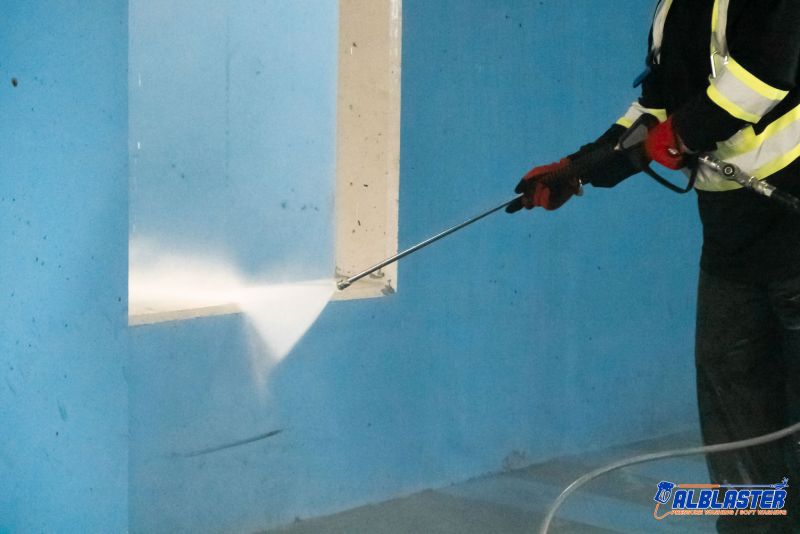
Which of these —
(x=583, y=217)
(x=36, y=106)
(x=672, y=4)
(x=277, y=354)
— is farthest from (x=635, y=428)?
(x=36, y=106)

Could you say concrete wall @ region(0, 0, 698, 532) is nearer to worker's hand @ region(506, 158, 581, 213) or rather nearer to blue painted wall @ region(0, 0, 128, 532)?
blue painted wall @ region(0, 0, 128, 532)

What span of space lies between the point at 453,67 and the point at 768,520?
1.42 metres

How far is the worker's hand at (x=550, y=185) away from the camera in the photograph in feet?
7.30

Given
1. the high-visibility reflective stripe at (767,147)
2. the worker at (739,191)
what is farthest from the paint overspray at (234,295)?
the high-visibility reflective stripe at (767,147)

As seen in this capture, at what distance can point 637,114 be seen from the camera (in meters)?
2.28

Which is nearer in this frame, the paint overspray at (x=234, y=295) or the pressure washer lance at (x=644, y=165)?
the pressure washer lance at (x=644, y=165)

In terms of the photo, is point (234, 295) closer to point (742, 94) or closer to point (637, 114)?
point (637, 114)

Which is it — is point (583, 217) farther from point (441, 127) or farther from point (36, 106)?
point (36, 106)

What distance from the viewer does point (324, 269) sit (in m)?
2.73

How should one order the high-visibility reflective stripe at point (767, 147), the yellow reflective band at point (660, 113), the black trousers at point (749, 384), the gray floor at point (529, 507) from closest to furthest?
the high-visibility reflective stripe at point (767, 147)
the black trousers at point (749, 384)
the yellow reflective band at point (660, 113)
the gray floor at point (529, 507)

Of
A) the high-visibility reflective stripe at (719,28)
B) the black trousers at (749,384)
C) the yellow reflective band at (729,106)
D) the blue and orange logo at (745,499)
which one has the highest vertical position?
the high-visibility reflective stripe at (719,28)

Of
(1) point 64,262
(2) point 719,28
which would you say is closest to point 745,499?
(2) point 719,28

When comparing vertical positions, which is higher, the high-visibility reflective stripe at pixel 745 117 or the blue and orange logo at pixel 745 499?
the high-visibility reflective stripe at pixel 745 117

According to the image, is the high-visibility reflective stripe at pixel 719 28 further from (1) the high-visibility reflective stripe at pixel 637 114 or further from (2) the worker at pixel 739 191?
(1) the high-visibility reflective stripe at pixel 637 114
